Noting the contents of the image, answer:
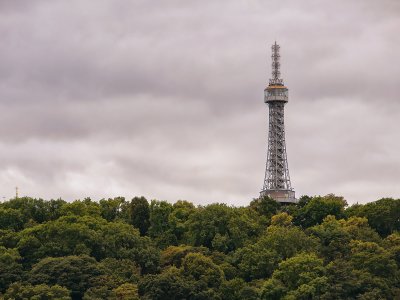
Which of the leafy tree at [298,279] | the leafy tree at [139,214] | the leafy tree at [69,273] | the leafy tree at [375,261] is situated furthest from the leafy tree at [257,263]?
the leafy tree at [139,214]

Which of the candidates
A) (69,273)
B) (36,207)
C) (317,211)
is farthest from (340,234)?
(36,207)

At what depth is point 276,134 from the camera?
17638 cm

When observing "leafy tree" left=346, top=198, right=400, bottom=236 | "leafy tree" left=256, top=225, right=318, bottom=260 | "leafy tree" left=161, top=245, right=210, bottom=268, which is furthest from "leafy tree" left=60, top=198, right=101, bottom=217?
"leafy tree" left=346, top=198, right=400, bottom=236

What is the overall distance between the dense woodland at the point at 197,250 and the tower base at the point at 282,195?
15.3m

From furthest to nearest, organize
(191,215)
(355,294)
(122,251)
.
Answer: (191,215)
(122,251)
(355,294)

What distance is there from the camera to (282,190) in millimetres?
171250

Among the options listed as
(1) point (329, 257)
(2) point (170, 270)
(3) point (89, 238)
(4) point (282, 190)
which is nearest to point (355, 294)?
(1) point (329, 257)

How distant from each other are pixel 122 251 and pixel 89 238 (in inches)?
151

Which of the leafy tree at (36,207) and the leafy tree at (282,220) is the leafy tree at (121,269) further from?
the leafy tree at (282,220)

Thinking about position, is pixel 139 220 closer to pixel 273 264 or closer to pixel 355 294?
pixel 273 264

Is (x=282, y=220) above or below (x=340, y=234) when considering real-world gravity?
above

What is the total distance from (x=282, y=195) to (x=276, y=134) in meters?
10.7

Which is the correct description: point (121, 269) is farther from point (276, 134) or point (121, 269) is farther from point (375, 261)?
point (276, 134)

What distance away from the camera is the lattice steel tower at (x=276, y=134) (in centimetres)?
17312
